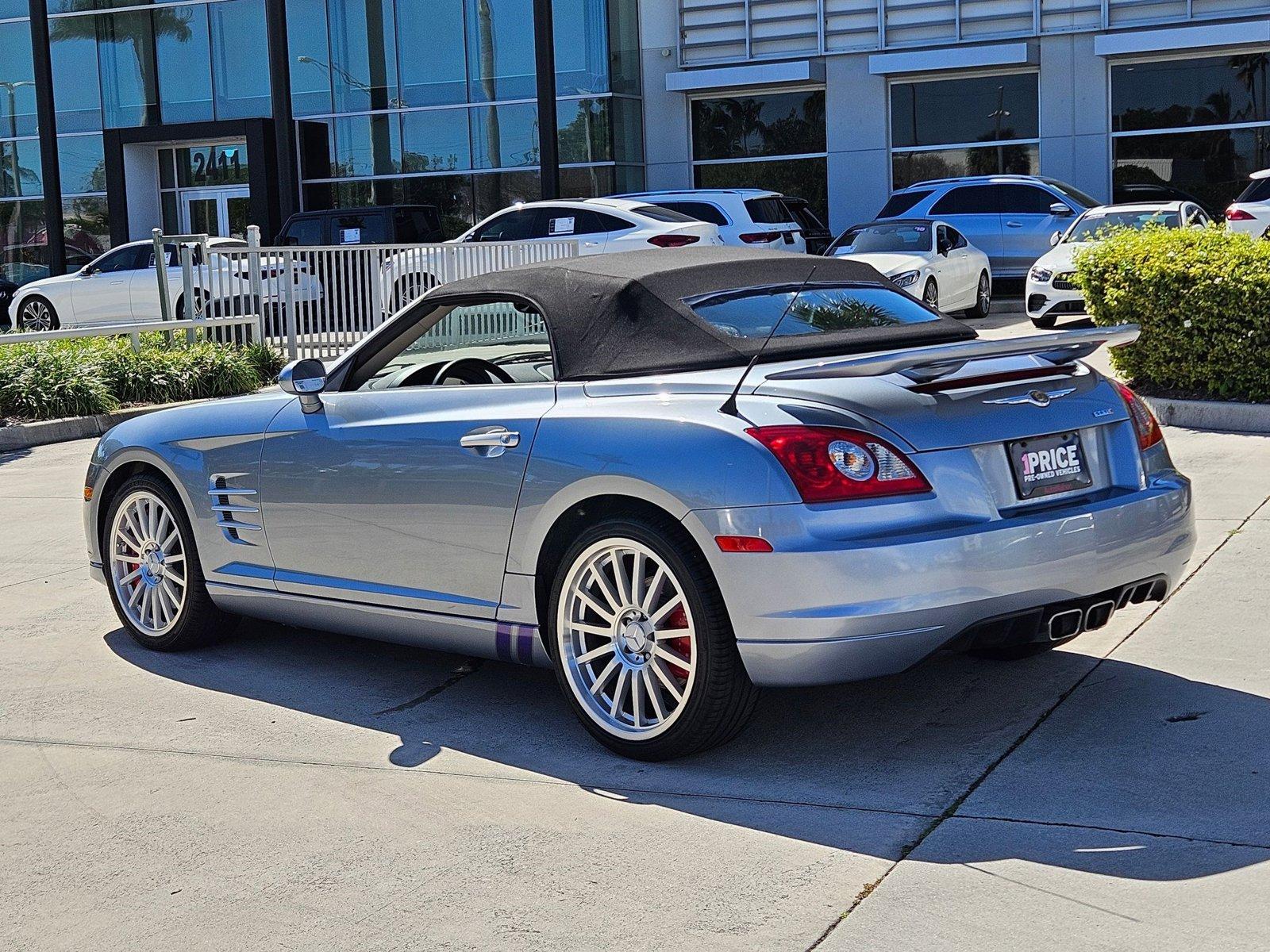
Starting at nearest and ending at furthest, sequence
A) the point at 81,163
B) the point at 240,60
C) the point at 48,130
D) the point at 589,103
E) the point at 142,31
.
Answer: the point at 589,103 < the point at 240,60 < the point at 48,130 < the point at 142,31 < the point at 81,163

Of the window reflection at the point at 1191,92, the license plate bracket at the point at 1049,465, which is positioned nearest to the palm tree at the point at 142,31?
the window reflection at the point at 1191,92

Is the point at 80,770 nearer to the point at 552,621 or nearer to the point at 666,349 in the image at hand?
the point at 552,621

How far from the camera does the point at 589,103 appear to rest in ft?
94.9

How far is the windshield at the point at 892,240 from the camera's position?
19.7 meters

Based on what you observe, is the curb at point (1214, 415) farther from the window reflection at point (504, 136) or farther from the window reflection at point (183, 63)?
the window reflection at point (183, 63)

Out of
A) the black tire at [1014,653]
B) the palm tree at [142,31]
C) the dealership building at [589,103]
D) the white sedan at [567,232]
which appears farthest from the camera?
the palm tree at [142,31]

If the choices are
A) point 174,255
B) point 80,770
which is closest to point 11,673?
point 80,770

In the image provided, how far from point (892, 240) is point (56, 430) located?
34.4ft

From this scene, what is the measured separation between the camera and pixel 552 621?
4977 millimetres

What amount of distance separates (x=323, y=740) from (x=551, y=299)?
5.38 ft

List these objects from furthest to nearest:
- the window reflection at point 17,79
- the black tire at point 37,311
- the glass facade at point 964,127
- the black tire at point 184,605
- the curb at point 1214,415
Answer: the window reflection at point 17,79 → the glass facade at point 964,127 → the black tire at point 37,311 → the curb at point 1214,415 → the black tire at point 184,605

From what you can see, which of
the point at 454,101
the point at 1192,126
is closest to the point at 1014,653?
the point at 1192,126

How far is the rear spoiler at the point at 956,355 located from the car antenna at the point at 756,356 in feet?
0.36

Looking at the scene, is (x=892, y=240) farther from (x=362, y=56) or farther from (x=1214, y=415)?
(x=362, y=56)
